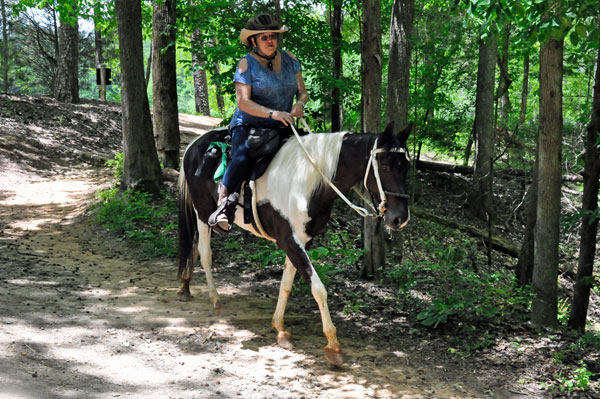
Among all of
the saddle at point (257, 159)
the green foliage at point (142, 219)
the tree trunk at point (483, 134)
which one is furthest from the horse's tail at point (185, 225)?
the tree trunk at point (483, 134)

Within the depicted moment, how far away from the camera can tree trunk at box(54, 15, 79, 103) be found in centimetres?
1936

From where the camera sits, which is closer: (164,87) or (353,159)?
(353,159)

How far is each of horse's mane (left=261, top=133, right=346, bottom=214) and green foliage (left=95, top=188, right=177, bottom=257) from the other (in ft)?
13.8

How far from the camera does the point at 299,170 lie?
18.4 ft

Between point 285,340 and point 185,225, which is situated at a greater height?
point 185,225

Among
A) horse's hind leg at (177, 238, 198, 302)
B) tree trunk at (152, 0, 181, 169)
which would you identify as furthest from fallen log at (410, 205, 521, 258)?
horse's hind leg at (177, 238, 198, 302)

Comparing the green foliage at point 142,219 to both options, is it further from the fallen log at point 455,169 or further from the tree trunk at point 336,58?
the fallen log at point 455,169

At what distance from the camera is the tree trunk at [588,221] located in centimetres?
644

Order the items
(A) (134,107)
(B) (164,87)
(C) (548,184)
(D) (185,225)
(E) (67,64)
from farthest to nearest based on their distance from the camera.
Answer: (E) (67,64), (B) (164,87), (A) (134,107), (D) (185,225), (C) (548,184)

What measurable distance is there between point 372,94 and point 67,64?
1560 centimetres

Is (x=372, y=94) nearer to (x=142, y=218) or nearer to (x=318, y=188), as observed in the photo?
(x=318, y=188)

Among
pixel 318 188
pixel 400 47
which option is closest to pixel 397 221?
pixel 318 188

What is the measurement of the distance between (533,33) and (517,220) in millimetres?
10850

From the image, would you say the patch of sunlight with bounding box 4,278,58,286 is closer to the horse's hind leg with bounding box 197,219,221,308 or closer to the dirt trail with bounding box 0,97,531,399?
the dirt trail with bounding box 0,97,531,399
